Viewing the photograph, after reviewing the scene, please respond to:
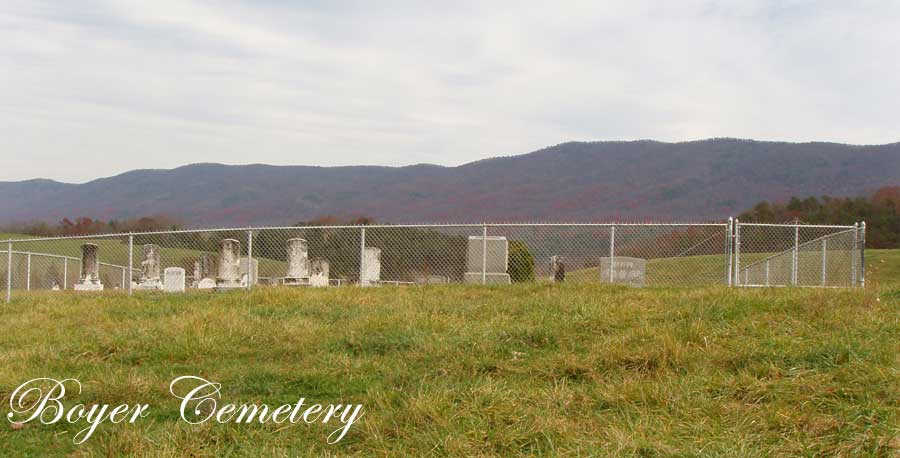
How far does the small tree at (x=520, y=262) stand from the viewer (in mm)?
19453

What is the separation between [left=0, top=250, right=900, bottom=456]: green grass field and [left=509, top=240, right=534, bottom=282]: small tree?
875 cm

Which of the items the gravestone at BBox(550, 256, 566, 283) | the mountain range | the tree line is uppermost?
the mountain range

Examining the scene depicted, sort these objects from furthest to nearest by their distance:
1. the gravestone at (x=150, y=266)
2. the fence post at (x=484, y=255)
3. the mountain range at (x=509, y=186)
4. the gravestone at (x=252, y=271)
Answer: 1. the mountain range at (x=509, y=186)
2. the gravestone at (x=252, y=271)
3. the gravestone at (x=150, y=266)
4. the fence post at (x=484, y=255)

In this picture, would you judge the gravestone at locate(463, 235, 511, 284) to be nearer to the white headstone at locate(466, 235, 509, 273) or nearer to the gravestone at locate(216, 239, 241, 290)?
the white headstone at locate(466, 235, 509, 273)

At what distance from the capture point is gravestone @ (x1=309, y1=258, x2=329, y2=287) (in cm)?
1963

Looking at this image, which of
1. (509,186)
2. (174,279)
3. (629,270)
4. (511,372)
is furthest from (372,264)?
(509,186)

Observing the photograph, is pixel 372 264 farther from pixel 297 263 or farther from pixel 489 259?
pixel 489 259

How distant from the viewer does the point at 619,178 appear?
105875mm

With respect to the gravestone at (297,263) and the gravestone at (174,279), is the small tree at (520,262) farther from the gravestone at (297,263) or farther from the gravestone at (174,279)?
the gravestone at (174,279)

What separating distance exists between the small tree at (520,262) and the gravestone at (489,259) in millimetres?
2396

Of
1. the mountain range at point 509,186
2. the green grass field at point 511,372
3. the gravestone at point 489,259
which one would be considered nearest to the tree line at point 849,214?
the mountain range at point 509,186

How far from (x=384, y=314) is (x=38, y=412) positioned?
14.2ft

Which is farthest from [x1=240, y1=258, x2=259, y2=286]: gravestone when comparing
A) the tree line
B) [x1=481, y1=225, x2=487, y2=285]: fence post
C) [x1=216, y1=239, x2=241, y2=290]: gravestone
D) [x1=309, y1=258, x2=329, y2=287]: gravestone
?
the tree line

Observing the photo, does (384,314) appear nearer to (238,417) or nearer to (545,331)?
(545,331)
